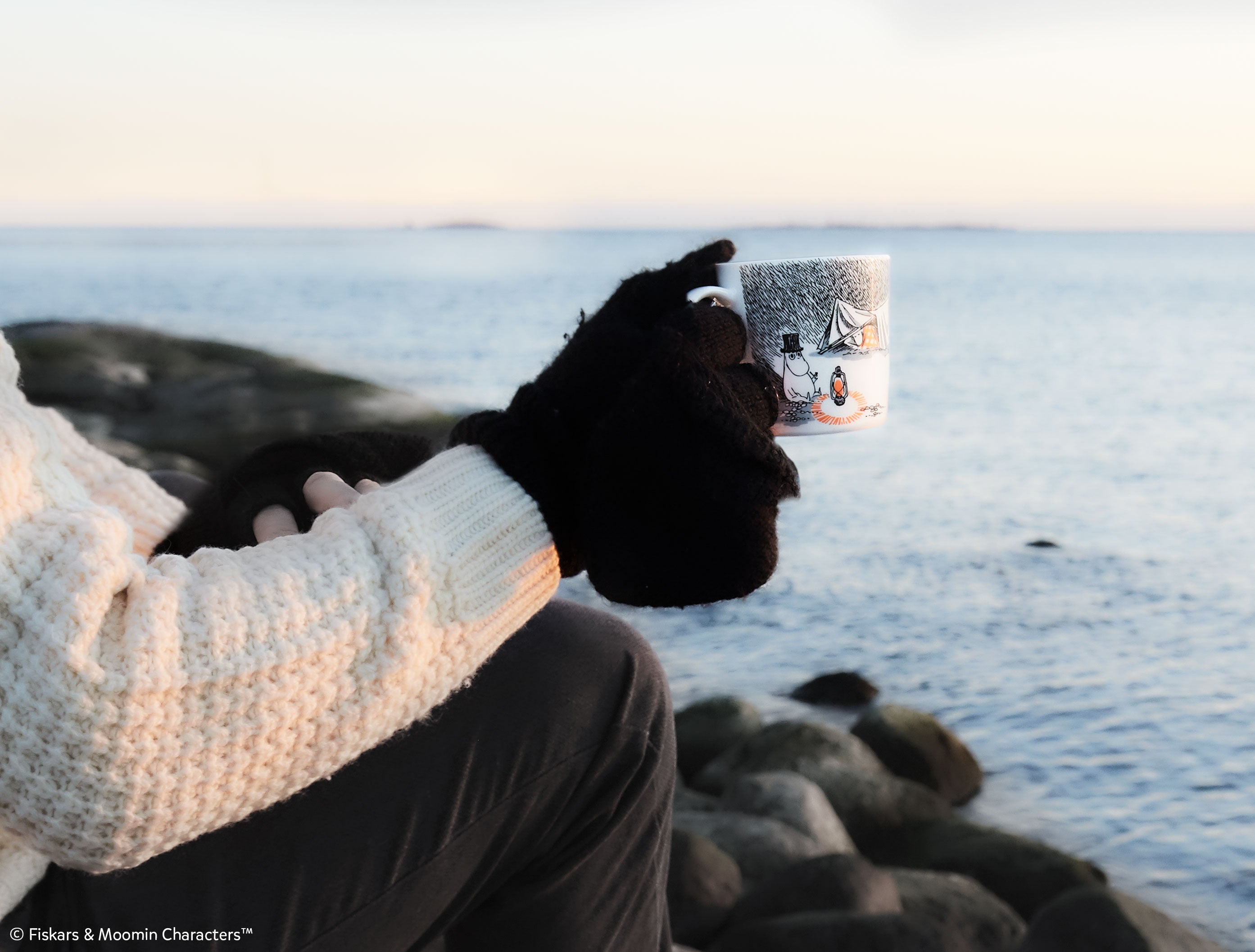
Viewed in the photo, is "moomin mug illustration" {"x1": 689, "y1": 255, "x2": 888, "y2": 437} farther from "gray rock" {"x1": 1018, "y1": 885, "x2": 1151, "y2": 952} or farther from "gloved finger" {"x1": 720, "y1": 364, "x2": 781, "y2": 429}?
"gray rock" {"x1": 1018, "y1": 885, "x2": 1151, "y2": 952}

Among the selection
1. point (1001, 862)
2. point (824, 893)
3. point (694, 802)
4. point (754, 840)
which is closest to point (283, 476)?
point (824, 893)

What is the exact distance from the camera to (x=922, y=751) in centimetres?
328

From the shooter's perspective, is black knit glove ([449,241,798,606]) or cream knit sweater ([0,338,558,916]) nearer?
cream knit sweater ([0,338,558,916])

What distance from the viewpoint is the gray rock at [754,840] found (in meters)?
2.56

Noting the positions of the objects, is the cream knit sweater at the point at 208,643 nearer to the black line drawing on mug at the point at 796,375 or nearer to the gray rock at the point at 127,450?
the black line drawing on mug at the point at 796,375

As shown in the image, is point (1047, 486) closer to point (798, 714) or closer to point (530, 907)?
point (798, 714)

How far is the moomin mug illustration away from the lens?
1021 mm

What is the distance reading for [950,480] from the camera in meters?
7.41

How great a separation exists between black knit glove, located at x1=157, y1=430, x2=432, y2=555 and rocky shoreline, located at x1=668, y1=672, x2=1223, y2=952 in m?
1.40

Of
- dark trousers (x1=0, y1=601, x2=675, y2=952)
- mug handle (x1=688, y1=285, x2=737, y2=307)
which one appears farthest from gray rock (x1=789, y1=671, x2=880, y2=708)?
mug handle (x1=688, y1=285, x2=737, y2=307)

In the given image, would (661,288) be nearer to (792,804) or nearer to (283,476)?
(283,476)

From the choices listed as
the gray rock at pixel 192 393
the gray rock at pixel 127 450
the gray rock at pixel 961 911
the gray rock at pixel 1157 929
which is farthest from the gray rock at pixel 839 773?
the gray rock at pixel 192 393

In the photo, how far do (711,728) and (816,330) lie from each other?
256 cm

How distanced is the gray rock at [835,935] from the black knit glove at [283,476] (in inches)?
53.7
